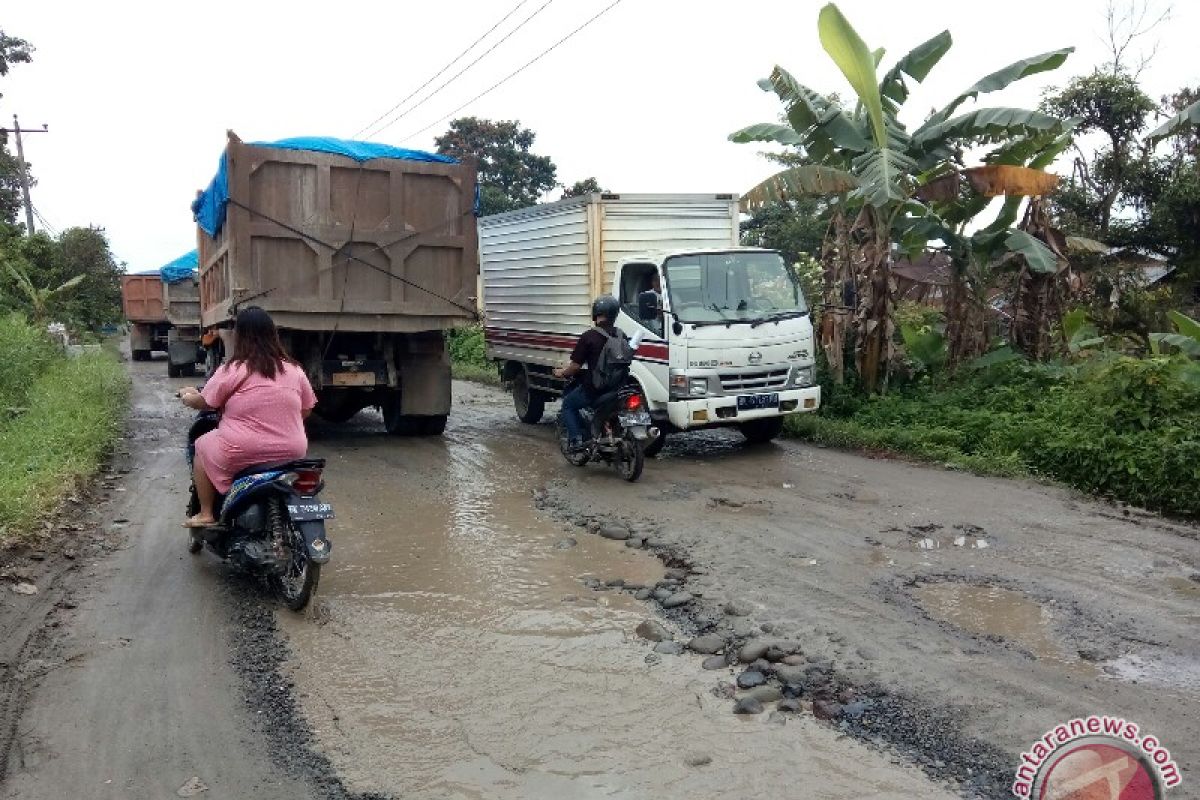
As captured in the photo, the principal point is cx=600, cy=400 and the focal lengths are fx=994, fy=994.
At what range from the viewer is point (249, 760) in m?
3.80

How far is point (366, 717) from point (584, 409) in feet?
18.0

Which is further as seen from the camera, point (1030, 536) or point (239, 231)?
point (239, 231)

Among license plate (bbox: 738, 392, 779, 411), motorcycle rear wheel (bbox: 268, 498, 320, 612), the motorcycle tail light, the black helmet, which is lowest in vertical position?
motorcycle rear wheel (bbox: 268, 498, 320, 612)

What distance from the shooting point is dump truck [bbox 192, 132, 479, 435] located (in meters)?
10.3

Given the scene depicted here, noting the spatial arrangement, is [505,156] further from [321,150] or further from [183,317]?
[321,150]

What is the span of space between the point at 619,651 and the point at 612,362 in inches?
177

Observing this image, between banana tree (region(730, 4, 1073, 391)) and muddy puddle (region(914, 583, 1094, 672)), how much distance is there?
5.06 meters

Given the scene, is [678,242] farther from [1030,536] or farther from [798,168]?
[1030,536]

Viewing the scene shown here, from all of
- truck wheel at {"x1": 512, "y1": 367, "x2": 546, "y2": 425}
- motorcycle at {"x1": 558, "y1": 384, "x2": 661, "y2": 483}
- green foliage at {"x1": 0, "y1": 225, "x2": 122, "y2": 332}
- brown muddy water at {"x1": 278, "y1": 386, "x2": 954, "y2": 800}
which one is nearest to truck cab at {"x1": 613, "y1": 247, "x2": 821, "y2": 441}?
motorcycle at {"x1": 558, "y1": 384, "x2": 661, "y2": 483}

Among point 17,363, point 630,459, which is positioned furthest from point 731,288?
point 17,363

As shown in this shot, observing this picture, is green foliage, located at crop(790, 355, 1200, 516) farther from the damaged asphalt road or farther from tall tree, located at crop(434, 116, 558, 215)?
tall tree, located at crop(434, 116, 558, 215)

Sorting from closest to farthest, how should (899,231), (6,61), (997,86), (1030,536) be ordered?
1. (1030,536)
2. (997,86)
3. (899,231)
4. (6,61)

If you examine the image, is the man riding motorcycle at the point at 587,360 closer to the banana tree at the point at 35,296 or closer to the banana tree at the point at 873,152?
the banana tree at the point at 873,152

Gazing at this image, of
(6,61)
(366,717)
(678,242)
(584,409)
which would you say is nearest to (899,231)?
(678,242)
